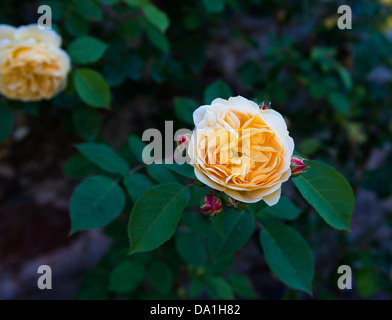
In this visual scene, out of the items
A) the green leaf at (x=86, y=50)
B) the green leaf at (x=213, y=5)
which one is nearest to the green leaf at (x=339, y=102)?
the green leaf at (x=213, y=5)

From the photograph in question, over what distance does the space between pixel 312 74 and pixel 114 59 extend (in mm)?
825

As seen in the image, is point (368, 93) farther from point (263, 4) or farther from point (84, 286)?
point (84, 286)

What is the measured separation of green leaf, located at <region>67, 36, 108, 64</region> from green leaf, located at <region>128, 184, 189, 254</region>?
514 mm

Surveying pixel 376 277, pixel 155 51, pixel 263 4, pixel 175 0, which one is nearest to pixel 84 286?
pixel 155 51

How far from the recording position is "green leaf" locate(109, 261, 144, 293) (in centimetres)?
108

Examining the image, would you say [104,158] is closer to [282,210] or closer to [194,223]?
[194,223]

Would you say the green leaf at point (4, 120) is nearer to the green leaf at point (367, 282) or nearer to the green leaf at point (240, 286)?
the green leaf at point (240, 286)

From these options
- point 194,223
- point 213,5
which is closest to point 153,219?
point 194,223

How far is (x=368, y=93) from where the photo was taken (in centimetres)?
165

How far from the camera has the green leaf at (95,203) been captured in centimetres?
77

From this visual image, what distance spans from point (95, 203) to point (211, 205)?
352 mm

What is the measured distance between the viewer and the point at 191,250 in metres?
1.05

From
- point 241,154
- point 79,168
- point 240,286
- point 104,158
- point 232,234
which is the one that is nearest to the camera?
point 241,154

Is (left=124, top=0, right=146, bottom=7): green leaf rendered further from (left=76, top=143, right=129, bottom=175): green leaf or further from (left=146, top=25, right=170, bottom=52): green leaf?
(left=76, top=143, right=129, bottom=175): green leaf
